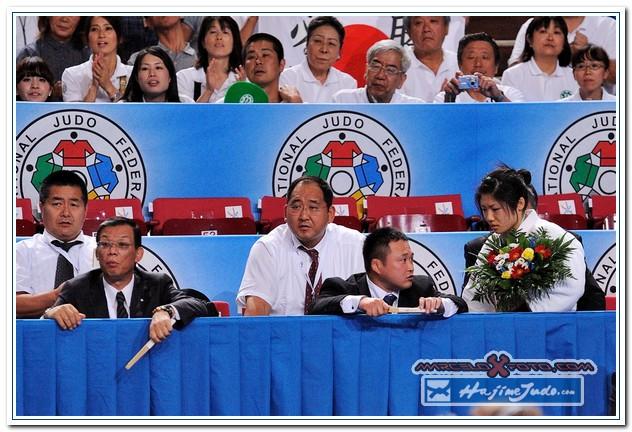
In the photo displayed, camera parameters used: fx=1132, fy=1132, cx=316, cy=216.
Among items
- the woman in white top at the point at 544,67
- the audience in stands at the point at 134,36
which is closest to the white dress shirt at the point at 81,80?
the audience in stands at the point at 134,36

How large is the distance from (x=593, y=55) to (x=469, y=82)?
3.38 feet

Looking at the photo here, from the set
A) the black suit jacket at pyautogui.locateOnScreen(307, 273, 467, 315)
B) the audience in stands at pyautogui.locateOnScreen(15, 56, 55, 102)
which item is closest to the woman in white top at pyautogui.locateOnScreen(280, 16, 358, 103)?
the audience in stands at pyautogui.locateOnScreen(15, 56, 55, 102)

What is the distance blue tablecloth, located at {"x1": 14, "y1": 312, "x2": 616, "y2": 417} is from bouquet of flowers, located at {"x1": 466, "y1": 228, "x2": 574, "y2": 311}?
0.63 ft

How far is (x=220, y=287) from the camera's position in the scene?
23.7ft

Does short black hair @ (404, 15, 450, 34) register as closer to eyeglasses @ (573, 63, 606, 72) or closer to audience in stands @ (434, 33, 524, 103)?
audience in stands @ (434, 33, 524, 103)

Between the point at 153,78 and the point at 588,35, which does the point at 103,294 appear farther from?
the point at 588,35

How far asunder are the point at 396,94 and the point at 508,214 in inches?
91.1

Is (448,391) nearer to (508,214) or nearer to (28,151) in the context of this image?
(508,214)

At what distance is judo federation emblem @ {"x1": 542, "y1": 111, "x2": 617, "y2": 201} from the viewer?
8.23 meters

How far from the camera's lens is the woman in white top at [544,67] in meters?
8.82

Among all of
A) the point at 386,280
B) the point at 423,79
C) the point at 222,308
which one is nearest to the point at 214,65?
the point at 423,79

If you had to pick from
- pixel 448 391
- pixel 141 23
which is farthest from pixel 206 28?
pixel 448 391

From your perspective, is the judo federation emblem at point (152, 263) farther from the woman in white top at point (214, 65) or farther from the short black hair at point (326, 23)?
the short black hair at point (326, 23)

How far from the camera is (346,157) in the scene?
8234mm
